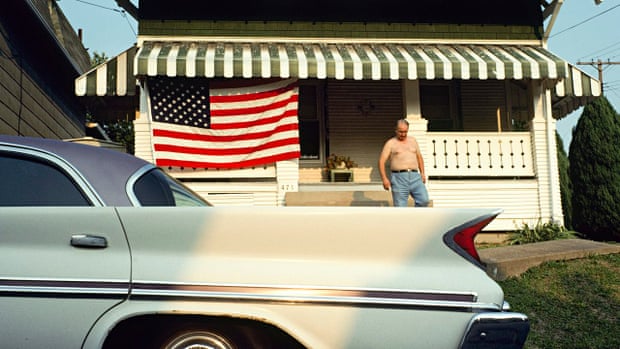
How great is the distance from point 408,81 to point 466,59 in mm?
1144

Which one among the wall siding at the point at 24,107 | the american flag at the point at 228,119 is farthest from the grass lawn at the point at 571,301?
the wall siding at the point at 24,107

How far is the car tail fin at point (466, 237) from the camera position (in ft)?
7.25

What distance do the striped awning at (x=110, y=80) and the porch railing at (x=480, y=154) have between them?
576 centimetres

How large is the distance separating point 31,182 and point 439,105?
35.4 feet

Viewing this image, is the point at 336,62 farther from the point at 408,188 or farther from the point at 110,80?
the point at 110,80

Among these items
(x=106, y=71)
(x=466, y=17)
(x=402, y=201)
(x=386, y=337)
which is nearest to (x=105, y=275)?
(x=386, y=337)

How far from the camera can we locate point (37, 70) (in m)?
10.4

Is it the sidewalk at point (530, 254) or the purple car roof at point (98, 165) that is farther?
the sidewalk at point (530, 254)

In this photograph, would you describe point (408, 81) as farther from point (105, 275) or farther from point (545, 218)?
point (105, 275)

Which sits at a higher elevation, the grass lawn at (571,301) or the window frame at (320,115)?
the window frame at (320,115)

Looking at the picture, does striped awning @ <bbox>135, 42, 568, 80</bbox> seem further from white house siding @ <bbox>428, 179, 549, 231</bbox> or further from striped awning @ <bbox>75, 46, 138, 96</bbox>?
white house siding @ <bbox>428, 179, 549, 231</bbox>

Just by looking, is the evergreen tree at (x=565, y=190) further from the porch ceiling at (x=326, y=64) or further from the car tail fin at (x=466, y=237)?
the car tail fin at (x=466, y=237)

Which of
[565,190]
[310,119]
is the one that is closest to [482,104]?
[310,119]

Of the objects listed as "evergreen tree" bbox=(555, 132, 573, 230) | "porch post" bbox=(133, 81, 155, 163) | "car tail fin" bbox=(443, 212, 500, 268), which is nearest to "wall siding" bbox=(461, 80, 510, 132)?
"evergreen tree" bbox=(555, 132, 573, 230)
